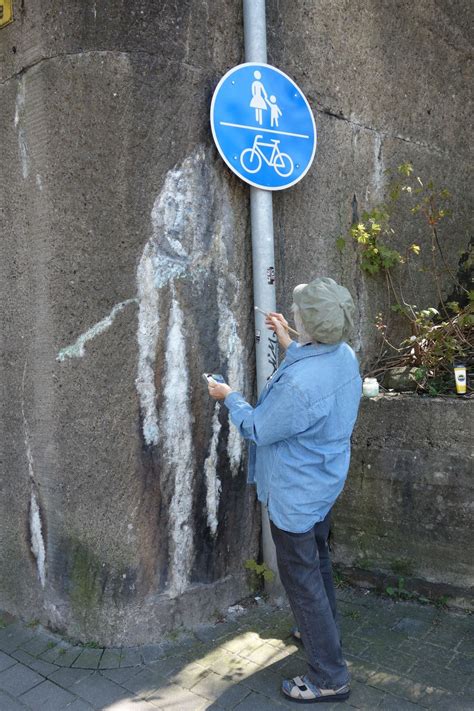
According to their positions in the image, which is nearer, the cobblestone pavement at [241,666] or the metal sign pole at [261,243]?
the cobblestone pavement at [241,666]

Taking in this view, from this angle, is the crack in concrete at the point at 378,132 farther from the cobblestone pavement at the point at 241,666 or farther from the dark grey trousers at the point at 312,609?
the cobblestone pavement at the point at 241,666

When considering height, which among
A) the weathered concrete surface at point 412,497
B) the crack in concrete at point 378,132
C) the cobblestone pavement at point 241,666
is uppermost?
the crack in concrete at point 378,132

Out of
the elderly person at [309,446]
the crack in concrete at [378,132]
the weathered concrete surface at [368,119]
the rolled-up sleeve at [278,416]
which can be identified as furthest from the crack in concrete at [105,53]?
the rolled-up sleeve at [278,416]

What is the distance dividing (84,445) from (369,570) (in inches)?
71.7

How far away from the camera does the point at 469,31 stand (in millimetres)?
4930

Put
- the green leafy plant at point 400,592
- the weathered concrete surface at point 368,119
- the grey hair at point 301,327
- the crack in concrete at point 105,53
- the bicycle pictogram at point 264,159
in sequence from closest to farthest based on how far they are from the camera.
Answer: the grey hair at point 301,327
the crack in concrete at point 105,53
the bicycle pictogram at point 264,159
the green leafy plant at point 400,592
the weathered concrete surface at point 368,119

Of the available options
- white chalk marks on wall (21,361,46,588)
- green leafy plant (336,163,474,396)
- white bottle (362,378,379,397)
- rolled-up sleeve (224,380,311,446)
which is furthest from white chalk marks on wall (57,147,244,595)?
green leafy plant (336,163,474,396)

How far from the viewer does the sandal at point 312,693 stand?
261cm

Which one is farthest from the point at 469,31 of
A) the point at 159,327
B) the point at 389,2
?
→ the point at 159,327

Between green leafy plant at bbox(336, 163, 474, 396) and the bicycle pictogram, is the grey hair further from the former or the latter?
green leafy plant at bbox(336, 163, 474, 396)

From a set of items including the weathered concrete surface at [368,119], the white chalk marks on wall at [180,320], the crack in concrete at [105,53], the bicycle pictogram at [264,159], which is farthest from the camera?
the weathered concrete surface at [368,119]

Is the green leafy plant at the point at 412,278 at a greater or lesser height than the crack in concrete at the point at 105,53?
lesser

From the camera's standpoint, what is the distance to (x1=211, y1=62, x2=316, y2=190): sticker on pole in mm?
3135

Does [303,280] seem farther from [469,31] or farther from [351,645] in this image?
[469,31]
